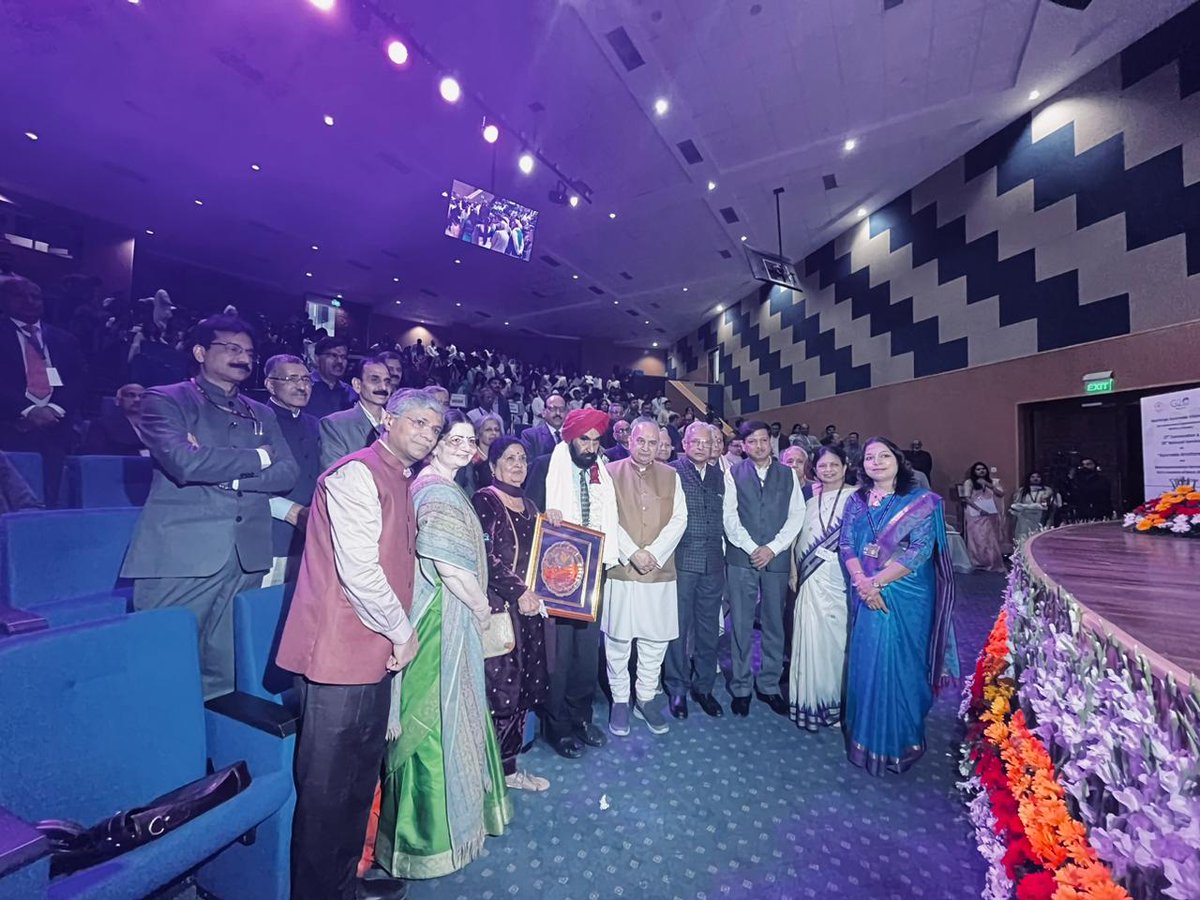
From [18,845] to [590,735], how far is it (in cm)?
199

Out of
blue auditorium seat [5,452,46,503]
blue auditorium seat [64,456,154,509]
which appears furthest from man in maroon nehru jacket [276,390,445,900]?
blue auditorium seat [5,452,46,503]

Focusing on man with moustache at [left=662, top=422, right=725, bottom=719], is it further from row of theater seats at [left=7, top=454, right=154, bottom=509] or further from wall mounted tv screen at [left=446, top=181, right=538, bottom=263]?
wall mounted tv screen at [left=446, top=181, right=538, bottom=263]

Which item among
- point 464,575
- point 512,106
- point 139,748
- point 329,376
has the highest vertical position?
point 512,106

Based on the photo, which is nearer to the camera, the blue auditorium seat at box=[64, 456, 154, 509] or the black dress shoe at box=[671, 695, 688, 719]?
the black dress shoe at box=[671, 695, 688, 719]

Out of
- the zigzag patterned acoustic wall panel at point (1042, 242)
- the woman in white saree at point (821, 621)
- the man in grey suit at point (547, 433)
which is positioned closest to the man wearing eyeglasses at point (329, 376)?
the man in grey suit at point (547, 433)

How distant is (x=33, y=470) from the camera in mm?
3127

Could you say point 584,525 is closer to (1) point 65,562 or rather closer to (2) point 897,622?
(2) point 897,622

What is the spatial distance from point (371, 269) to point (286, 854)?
1079 centimetres

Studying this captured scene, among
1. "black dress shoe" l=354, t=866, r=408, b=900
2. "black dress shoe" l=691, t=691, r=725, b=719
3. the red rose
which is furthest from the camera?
"black dress shoe" l=691, t=691, r=725, b=719

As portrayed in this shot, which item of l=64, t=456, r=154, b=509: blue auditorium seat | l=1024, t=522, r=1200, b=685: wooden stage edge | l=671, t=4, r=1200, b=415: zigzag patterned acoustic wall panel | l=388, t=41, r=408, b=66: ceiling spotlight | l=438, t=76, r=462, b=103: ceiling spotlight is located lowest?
l=1024, t=522, r=1200, b=685: wooden stage edge

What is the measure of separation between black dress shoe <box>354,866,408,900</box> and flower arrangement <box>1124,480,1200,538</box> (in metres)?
3.82

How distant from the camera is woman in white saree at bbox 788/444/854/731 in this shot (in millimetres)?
2600

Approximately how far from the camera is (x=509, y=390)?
1085 centimetres

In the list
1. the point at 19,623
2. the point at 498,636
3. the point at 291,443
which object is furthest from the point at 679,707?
the point at 19,623
